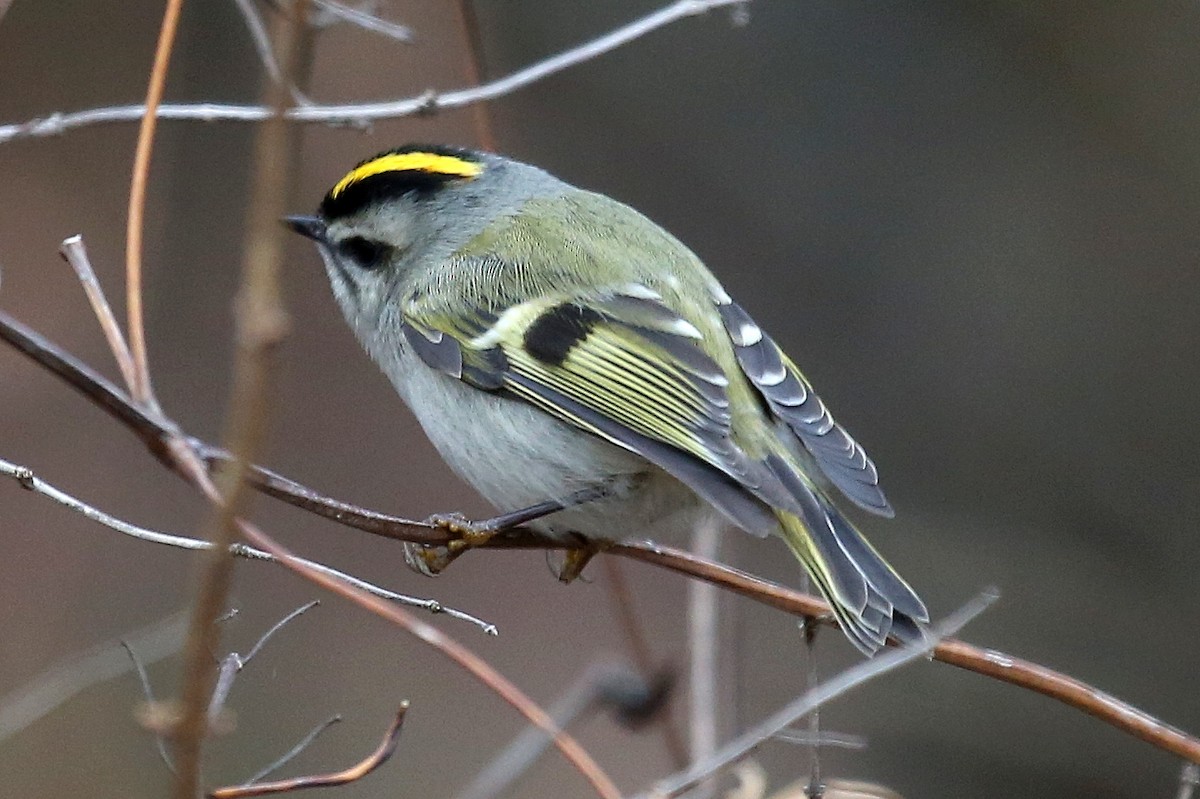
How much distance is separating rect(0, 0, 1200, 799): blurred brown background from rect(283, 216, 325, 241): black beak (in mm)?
1927

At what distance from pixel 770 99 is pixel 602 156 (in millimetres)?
723

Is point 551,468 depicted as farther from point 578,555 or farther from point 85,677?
point 85,677

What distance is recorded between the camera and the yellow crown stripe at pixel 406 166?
8.88 feet

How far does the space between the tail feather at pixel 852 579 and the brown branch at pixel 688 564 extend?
8cm

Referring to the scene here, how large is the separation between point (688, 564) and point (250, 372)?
119 cm

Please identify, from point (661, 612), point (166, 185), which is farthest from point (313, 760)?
point (166, 185)

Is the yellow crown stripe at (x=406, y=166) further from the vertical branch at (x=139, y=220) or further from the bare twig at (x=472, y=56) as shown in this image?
the vertical branch at (x=139, y=220)

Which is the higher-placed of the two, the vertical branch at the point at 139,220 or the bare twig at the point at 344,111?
the bare twig at the point at 344,111

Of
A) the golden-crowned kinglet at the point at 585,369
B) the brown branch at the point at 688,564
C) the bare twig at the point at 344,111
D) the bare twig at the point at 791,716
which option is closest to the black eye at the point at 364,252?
the golden-crowned kinglet at the point at 585,369

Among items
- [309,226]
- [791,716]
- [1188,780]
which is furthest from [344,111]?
[1188,780]

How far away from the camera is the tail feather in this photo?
1969mm

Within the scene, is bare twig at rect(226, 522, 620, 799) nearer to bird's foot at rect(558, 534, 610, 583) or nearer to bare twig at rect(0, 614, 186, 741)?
bare twig at rect(0, 614, 186, 741)

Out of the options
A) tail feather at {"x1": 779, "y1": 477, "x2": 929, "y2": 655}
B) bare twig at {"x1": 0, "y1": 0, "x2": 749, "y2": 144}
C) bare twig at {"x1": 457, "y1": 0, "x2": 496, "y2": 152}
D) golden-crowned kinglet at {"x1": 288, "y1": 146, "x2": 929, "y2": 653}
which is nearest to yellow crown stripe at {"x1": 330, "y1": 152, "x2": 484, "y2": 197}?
golden-crowned kinglet at {"x1": 288, "y1": 146, "x2": 929, "y2": 653}

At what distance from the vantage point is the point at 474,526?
222 centimetres
